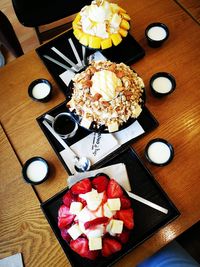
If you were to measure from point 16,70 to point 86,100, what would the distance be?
49cm

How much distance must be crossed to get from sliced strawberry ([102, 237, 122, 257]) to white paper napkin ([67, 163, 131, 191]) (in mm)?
242

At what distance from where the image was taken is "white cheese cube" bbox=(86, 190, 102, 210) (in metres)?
1.03

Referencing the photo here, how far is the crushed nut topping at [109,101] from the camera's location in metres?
1.16

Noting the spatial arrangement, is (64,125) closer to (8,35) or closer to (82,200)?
(82,200)

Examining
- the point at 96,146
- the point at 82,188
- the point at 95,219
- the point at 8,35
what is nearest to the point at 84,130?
the point at 96,146

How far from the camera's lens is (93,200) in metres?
1.03

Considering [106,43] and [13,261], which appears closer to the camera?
[13,261]

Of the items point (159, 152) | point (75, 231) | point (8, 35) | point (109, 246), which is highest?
point (8, 35)

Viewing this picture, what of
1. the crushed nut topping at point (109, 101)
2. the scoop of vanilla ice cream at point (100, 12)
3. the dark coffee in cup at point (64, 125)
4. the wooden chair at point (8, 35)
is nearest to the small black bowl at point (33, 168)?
the dark coffee in cup at point (64, 125)

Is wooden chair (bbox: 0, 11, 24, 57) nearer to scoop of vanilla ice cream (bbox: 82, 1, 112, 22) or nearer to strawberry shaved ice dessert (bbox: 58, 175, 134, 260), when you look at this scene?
scoop of vanilla ice cream (bbox: 82, 1, 112, 22)

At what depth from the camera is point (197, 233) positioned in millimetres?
1633

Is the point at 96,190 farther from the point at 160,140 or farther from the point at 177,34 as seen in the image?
the point at 177,34

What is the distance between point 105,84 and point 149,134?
1.02 feet

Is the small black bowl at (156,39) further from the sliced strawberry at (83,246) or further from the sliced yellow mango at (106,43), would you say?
the sliced strawberry at (83,246)
